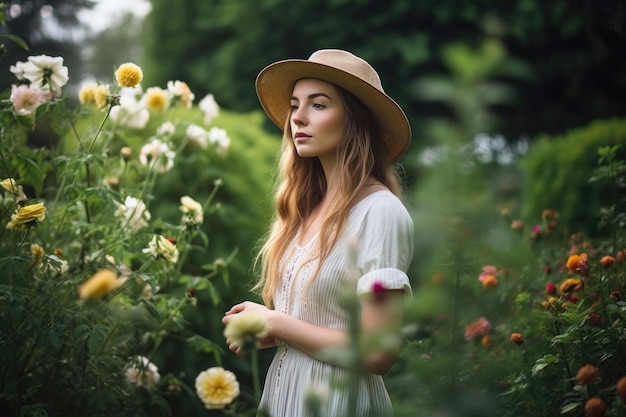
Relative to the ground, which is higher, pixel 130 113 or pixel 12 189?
pixel 130 113

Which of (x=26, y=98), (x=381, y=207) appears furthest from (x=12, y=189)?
(x=381, y=207)

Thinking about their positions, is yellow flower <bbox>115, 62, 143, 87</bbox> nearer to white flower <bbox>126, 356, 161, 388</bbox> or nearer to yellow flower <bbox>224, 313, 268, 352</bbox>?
white flower <bbox>126, 356, 161, 388</bbox>

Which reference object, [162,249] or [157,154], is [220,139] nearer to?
[157,154]

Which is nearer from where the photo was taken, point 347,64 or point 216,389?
point 347,64

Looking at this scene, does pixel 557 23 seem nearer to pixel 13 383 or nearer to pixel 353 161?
pixel 353 161

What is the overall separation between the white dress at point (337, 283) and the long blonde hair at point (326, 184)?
0.06 m

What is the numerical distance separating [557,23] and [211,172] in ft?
18.9

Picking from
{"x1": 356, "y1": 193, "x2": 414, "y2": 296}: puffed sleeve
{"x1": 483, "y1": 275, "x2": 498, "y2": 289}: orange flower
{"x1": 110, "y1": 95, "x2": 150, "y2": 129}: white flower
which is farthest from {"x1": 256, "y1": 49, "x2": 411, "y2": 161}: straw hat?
{"x1": 110, "y1": 95, "x2": 150, "y2": 129}: white flower

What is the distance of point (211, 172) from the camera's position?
3.71 metres

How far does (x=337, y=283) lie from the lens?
1763mm

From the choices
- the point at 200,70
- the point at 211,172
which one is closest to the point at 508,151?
the point at 200,70

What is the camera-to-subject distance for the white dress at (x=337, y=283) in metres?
1.67

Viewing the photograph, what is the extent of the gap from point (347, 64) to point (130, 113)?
1169 millimetres

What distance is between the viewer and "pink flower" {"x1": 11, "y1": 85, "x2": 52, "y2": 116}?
2266mm
